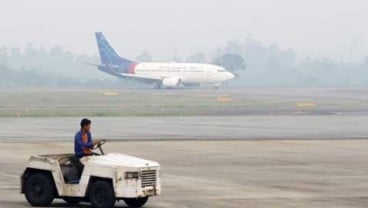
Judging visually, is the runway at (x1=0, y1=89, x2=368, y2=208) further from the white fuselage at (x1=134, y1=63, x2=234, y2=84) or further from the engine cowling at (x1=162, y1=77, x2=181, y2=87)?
the white fuselage at (x1=134, y1=63, x2=234, y2=84)

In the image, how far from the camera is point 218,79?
15238cm

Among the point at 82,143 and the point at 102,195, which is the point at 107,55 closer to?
the point at 82,143

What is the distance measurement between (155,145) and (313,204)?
22.7 meters

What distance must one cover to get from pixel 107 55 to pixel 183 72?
39.2 feet

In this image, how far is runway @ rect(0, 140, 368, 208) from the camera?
28391 millimetres

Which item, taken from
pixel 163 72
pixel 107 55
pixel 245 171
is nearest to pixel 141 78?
pixel 163 72

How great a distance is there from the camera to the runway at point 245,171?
2839 centimetres

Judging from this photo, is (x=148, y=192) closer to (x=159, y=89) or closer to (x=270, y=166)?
(x=270, y=166)

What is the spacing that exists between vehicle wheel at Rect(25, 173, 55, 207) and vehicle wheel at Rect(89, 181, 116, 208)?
1177mm

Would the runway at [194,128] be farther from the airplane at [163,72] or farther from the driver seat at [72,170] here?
the airplane at [163,72]

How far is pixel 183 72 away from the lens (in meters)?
150

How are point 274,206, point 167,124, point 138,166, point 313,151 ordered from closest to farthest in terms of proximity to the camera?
point 138,166, point 274,206, point 313,151, point 167,124

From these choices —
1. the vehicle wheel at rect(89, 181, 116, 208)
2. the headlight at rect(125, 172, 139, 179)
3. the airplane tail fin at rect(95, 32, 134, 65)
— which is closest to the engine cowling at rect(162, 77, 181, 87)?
the airplane tail fin at rect(95, 32, 134, 65)

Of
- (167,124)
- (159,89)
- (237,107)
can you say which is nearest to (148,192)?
(167,124)
